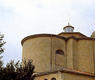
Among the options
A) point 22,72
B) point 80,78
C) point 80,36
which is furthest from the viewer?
point 80,36

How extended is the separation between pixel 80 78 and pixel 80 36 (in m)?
7.42

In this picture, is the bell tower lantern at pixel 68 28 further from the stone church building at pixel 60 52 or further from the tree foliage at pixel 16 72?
the tree foliage at pixel 16 72

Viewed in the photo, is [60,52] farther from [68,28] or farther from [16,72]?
[16,72]

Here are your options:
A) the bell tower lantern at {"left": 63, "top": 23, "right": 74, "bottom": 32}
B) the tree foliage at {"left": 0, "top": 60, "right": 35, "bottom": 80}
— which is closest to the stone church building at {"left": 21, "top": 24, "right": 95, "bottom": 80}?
the bell tower lantern at {"left": 63, "top": 23, "right": 74, "bottom": 32}

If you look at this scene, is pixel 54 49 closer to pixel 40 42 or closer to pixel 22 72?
pixel 40 42

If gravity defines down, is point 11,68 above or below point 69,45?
below

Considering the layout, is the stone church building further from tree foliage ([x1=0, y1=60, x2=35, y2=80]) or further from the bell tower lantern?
tree foliage ([x1=0, y1=60, x2=35, y2=80])

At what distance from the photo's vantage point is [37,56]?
2856 centimetres

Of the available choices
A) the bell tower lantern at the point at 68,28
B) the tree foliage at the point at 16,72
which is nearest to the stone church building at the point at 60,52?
the bell tower lantern at the point at 68,28

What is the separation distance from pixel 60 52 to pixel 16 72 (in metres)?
14.2

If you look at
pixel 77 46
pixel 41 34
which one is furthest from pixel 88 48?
pixel 41 34

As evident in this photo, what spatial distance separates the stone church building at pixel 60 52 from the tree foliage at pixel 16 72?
39.0ft

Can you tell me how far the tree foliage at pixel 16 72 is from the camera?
1540 cm

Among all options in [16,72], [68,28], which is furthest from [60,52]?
[16,72]
